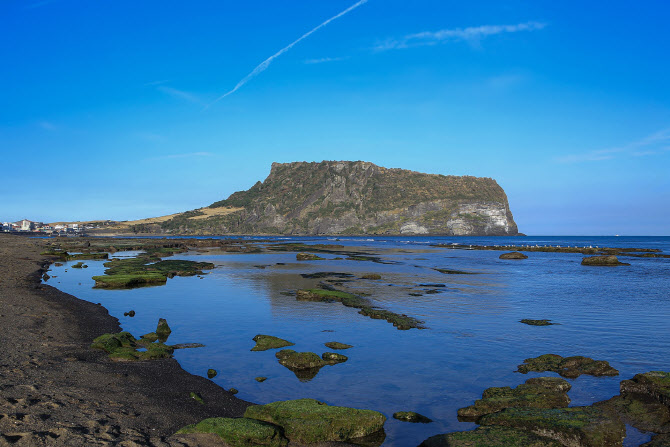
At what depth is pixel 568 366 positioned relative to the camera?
1650 cm

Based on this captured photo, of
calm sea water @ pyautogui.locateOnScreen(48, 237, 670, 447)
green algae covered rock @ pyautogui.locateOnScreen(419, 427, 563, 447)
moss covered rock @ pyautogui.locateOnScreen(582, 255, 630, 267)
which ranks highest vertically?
moss covered rock @ pyautogui.locateOnScreen(582, 255, 630, 267)

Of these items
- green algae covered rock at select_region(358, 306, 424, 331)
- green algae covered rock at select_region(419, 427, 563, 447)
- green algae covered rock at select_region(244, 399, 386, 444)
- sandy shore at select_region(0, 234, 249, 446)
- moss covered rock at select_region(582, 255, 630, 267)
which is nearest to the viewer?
sandy shore at select_region(0, 234, 249, 446)

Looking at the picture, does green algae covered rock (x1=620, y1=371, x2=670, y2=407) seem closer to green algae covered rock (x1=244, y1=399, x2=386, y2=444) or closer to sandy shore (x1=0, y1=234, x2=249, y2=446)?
green algae covered rock (x1=244, y1=399, x2=386, y2=444)

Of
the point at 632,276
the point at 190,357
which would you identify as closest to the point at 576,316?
the point at 190,357

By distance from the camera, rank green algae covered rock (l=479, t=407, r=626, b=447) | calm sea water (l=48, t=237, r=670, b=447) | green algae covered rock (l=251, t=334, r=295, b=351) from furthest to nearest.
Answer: green algae covered rock (l=251, t=334, r=295, b=351) < calm sea water (l=48, t=237, r=670, b=447) < green algae covered rock (l=479, t=407, r=626, b=447)

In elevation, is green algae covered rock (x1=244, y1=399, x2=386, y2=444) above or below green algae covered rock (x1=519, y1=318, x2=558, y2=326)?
above

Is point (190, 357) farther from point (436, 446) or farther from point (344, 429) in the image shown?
point (436, 446)

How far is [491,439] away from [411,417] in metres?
2.67

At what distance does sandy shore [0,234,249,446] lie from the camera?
9305 mm

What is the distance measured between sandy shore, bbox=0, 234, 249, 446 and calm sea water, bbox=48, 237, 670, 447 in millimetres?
1712

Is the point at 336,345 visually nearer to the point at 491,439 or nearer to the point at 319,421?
the point at 319,421

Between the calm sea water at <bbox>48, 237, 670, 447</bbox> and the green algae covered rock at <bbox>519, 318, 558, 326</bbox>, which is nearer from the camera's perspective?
the calm sea water at <bbox>48, 237, 670, 447</bbox>

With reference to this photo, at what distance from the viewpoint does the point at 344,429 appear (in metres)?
11.1

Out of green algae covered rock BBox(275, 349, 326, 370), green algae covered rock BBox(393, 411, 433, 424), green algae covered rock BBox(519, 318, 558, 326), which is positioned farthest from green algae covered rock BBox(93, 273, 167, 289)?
green algae covered rock BBox(393, 411, 433, 424)
